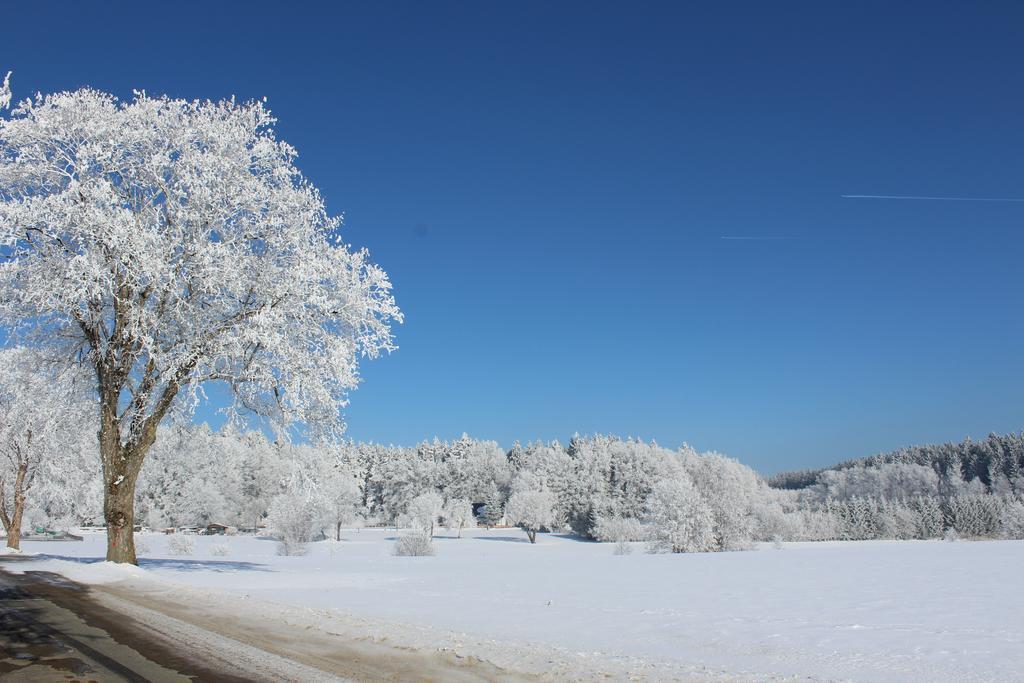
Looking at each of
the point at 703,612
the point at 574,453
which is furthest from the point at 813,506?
the point at 703,612

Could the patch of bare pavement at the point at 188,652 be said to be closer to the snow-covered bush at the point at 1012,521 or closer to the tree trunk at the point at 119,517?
the tree trunk at the point at 119,517

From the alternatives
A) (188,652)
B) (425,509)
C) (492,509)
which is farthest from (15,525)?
(492,509)

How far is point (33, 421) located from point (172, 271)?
66.8 feet

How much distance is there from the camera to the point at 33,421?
32688mm

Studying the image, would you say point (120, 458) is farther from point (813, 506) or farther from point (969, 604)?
point (813, 506)

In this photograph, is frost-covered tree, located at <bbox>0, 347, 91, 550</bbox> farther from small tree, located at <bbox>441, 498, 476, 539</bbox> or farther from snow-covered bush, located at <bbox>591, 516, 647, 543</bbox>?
small tree, located at <bbox>441, 498, 476, 539</bbox>

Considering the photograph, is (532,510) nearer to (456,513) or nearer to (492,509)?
(456,513)

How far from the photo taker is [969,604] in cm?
1852

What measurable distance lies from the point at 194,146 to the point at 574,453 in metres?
126

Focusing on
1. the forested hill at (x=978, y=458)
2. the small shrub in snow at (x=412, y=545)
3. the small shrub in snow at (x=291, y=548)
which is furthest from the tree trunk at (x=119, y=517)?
the forested hill at (x=978, y=458)

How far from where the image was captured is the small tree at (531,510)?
10544cm

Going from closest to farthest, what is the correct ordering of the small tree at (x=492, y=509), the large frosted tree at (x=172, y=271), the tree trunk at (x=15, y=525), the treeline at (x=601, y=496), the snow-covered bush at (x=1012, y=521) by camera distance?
the large frosted tree at (x=172, y=271), the tree trunk at (x=15, y=525), the treeline at (x=601, y=496), the snow-covered bush at (x=1012, y=521), the small tree at (x=492, y=509)

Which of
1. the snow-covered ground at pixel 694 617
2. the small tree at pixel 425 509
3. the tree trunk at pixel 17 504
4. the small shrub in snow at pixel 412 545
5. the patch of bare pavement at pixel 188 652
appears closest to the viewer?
the patch of bare pavement at pixel 188 652

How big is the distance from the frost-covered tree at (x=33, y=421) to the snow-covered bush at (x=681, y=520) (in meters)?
42.2
